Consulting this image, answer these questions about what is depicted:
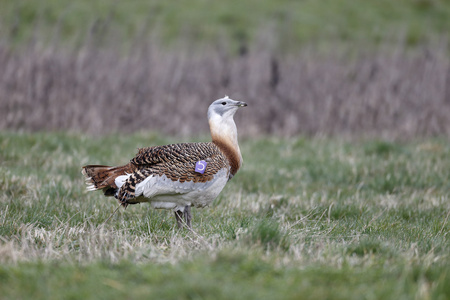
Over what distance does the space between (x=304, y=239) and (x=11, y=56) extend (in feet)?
24.5

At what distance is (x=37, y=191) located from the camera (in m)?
5.21


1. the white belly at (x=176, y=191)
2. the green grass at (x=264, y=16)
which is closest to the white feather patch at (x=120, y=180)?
the white belly at (x=176, y=191)

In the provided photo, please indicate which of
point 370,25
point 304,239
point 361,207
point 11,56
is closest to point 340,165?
point 361,207

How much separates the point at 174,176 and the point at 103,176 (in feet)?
2.21

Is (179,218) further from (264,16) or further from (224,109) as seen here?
(264,16)

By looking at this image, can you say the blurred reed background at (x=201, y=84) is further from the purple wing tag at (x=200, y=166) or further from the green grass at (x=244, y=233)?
the purple wing tag at (x=200, y=166)

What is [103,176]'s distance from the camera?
4371 millimetres

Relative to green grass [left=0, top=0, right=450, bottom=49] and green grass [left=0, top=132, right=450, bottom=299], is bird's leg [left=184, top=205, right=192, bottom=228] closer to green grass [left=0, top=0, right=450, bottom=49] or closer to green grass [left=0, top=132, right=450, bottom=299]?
green grass [left=0, top=132, right=450, bottom=299]

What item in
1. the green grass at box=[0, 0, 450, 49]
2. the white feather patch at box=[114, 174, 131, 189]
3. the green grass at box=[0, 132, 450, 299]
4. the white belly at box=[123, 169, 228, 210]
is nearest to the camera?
the green grass at box=[0, 132, 450, 299]

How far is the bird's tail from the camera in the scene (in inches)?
169

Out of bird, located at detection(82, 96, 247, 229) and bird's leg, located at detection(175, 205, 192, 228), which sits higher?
bird, located at detection(82, 96, 247, 229)

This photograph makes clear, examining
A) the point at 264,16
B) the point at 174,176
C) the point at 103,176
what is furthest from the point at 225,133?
the point at 264,16

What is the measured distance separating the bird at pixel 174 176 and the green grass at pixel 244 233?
227 mm

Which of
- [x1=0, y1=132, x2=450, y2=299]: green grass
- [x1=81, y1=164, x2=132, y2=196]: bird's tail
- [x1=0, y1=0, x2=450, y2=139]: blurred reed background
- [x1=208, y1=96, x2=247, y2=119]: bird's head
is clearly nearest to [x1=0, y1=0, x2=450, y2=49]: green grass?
[x1=0, y1=0, x2=450, y2=139]: blurred reed background
